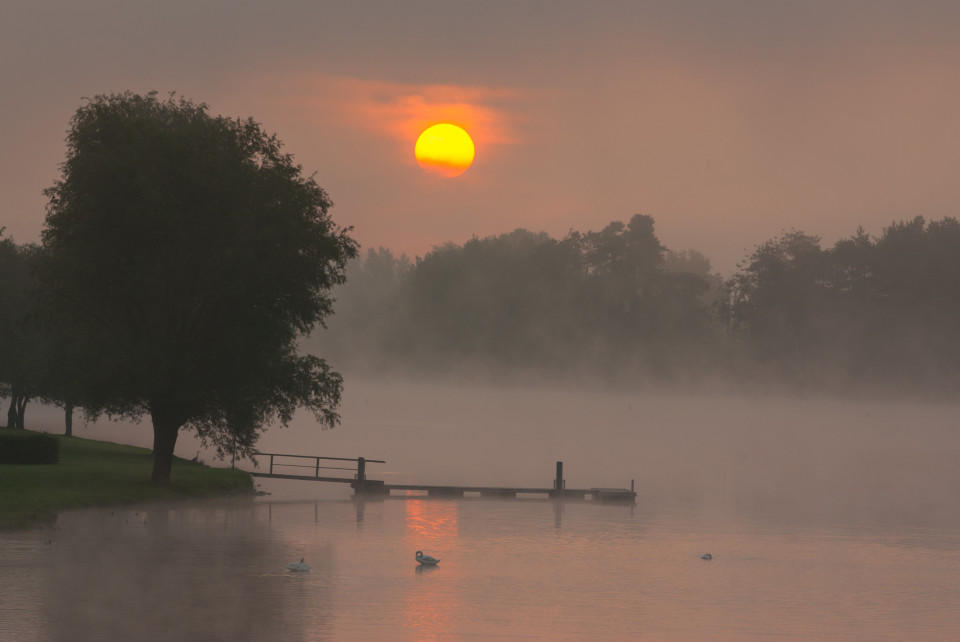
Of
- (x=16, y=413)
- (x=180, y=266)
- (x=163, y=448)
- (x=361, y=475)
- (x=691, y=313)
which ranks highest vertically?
(x=691, y=313)

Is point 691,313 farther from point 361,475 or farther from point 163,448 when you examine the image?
point 163,448

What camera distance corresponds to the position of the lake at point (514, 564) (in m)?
23.4

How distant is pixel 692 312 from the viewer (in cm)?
16450

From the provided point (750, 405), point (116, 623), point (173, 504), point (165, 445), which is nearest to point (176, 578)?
point (116, 623)

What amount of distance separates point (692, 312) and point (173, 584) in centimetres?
14380

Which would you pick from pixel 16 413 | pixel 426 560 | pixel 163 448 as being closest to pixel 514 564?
pixel 426 560

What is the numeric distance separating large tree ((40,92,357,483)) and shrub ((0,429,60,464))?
3.79 metres

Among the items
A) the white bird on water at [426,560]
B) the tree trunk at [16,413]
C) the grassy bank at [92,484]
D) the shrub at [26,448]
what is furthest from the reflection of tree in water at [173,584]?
the tree trunk at [16,413]

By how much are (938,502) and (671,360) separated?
110443 mm

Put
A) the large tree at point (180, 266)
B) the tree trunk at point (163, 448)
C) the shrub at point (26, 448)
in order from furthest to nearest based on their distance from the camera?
the shrub at point (26, 448) → the tree trunk at point (163, 448) → the large tree at point (180, 266)

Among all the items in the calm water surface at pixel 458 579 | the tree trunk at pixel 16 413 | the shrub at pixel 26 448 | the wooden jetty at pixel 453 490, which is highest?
the tree trunk at pixel 16 413

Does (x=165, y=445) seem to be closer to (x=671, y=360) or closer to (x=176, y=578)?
(x=176, y=578)

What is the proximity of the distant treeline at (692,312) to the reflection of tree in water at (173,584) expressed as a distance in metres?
123

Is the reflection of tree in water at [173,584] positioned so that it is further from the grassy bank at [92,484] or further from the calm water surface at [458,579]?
the grassy bank at [92,484]
